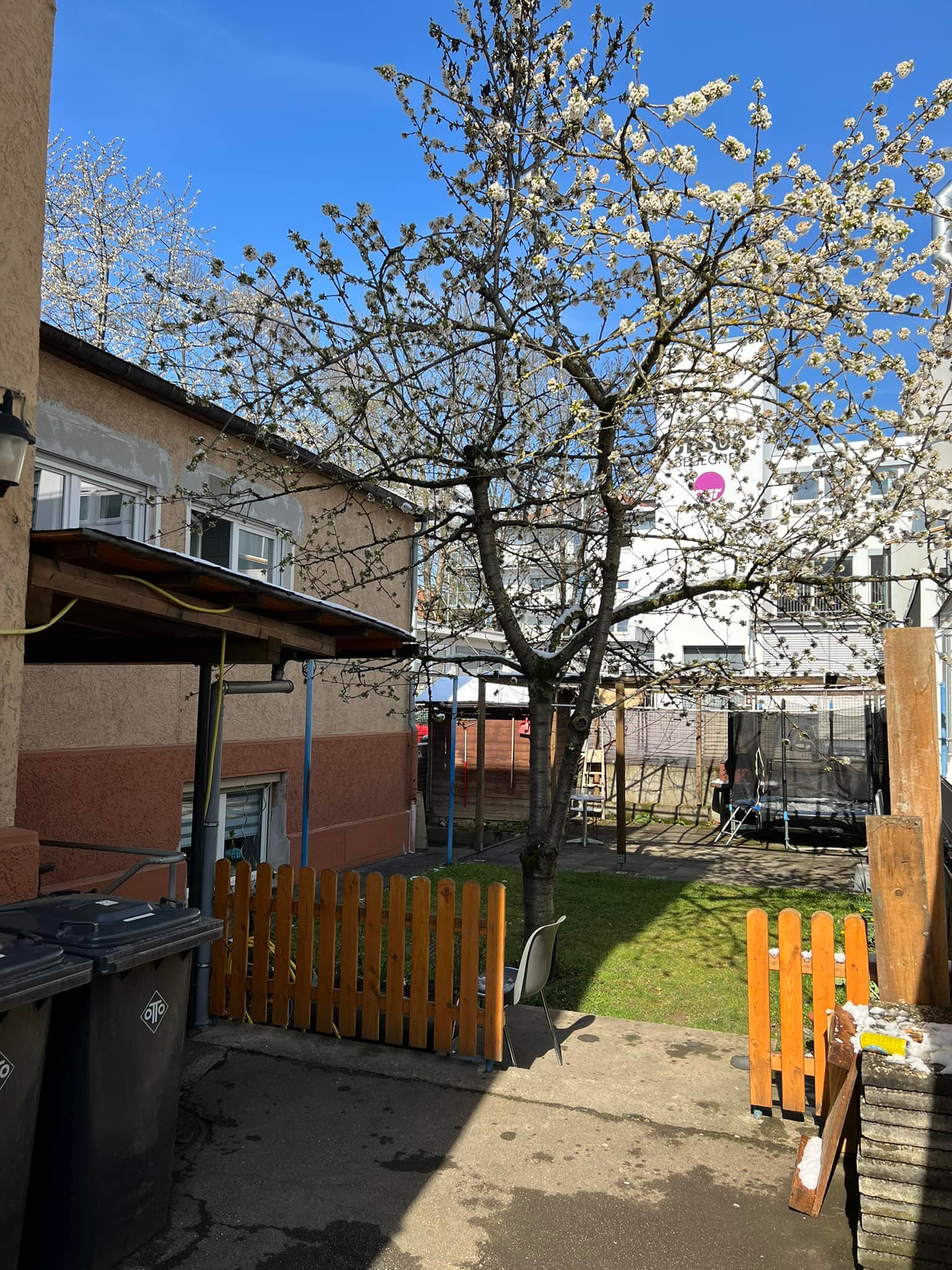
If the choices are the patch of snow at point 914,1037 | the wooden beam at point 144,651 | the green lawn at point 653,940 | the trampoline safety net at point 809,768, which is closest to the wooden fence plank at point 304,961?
the wooden beam at point 144,651

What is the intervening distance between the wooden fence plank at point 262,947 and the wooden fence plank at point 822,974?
10.9 ft

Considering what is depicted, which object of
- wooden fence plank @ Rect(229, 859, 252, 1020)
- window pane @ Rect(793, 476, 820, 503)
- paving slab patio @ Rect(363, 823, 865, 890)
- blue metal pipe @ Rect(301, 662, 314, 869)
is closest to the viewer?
wooden fence plank @ Rect(229, 859, 252, 1020)

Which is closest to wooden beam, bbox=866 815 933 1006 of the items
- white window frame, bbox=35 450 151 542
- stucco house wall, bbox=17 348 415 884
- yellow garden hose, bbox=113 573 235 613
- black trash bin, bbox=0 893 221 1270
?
black trash bin, bbox=0 893 221 1270

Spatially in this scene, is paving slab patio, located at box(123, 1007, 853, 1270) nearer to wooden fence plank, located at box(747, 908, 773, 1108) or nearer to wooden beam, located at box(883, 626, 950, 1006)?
wooden fence plank, located at box(747, 908, 773, 1108)

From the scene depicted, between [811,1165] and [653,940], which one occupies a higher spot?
[811,1165]

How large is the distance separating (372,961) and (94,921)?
2.57 m

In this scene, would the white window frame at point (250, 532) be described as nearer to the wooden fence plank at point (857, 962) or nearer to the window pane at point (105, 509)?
the window pane at point (105, 509)

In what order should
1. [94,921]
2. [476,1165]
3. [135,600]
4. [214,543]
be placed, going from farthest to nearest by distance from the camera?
[214,543]
[135,600]
[476,1165]
[94,921]

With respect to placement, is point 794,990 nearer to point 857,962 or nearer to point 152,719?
point 857,962

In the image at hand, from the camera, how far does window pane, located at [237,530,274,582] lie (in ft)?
32.5

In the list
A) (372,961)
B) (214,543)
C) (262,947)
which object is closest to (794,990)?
(372,961)

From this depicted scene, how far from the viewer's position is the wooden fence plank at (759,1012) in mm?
4711

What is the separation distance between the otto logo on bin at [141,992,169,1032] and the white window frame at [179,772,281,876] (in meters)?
6.08

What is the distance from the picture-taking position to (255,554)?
1012cm
